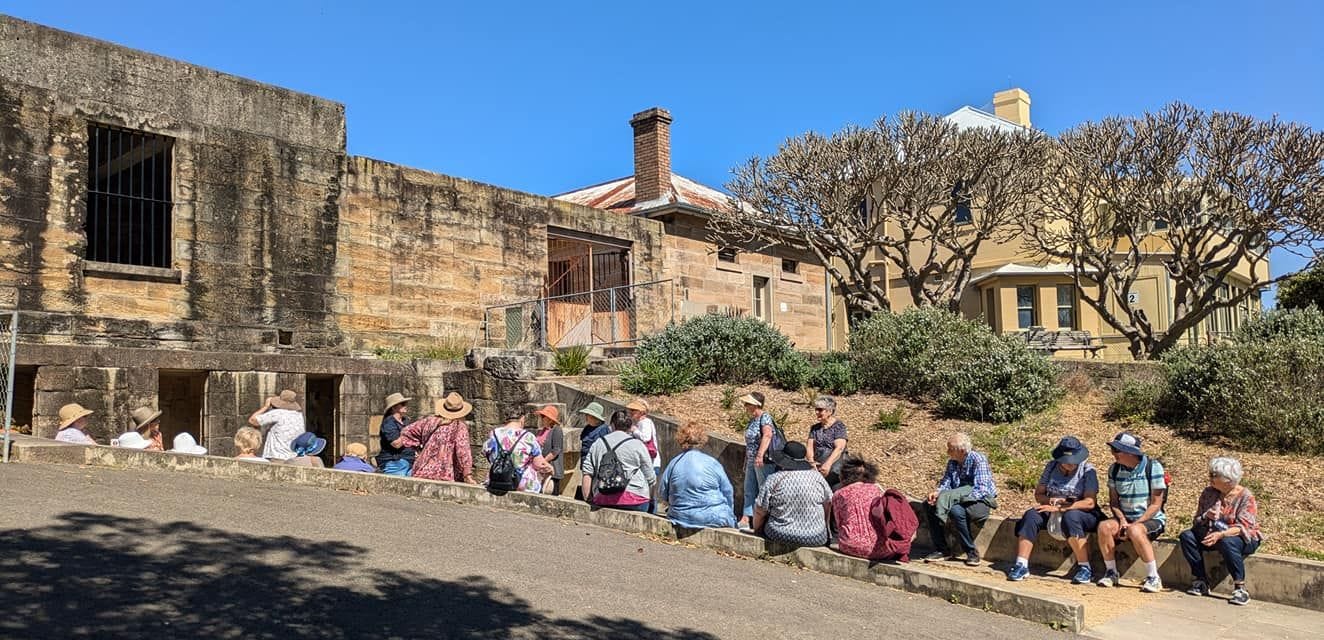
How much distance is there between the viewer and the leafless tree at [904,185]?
731 inches

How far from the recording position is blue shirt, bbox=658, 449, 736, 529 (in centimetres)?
855

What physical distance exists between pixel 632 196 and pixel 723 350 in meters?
10.4

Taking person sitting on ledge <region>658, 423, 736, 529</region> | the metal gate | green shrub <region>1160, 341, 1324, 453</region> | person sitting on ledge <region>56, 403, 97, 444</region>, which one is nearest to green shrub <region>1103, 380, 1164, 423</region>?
green shrub <region>1160, 341, 1324, 453</region>

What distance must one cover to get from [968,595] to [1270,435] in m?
5.24

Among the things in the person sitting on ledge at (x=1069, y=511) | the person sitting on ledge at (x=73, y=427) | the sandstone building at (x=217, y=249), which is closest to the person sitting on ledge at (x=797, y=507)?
the person sitting on ledge at (x=1069, y=511)

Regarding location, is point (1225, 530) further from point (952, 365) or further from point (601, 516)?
point (952, 365)

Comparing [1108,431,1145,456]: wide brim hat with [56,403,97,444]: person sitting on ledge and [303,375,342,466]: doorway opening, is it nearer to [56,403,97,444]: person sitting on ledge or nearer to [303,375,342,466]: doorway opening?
[56,403,97,444]: person sitting on ledge

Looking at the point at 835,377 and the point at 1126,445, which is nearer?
the point at 1126,445

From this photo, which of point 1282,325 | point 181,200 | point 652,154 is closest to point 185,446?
point 181,200

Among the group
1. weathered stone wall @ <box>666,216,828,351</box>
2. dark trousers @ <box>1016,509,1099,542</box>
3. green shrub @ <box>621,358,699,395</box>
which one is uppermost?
weathered stone wall @ <box>666,216,828,351</box>

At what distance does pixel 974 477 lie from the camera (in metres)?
8.65

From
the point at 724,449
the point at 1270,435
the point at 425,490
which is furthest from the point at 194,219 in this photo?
the point at 1270,435

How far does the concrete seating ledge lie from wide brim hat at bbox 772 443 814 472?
2.01ft

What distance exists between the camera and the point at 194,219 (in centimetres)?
1448
